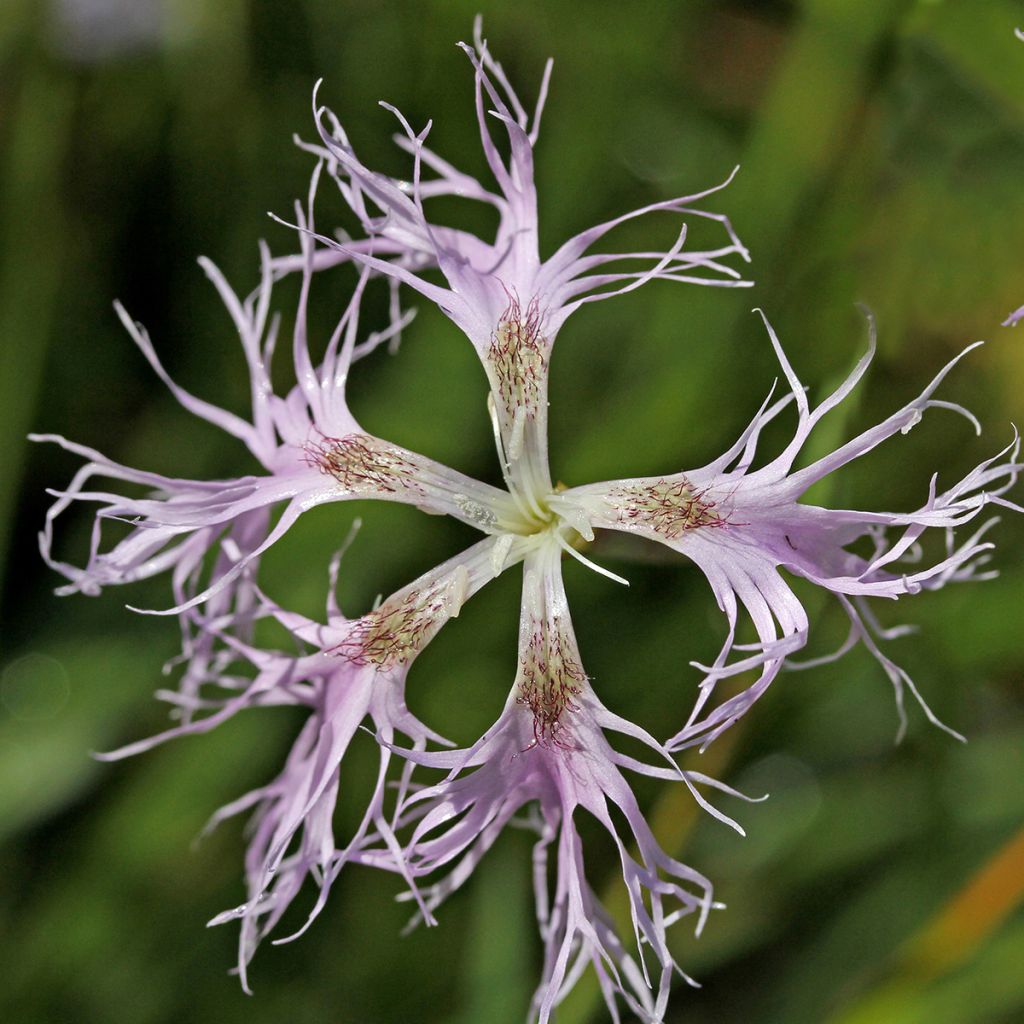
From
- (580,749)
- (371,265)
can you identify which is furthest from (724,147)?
(580,749)

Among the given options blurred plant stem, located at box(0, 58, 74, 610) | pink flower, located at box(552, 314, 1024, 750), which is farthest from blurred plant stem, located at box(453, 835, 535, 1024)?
blurred plant stem, located at box(0, 58, 74, 610)

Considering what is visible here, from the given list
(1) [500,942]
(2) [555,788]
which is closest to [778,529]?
(2) [555,788]

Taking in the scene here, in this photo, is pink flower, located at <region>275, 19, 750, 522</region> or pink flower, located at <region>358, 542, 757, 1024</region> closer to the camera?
pink flower, located at <region>358, 542, 757, 1024</region>

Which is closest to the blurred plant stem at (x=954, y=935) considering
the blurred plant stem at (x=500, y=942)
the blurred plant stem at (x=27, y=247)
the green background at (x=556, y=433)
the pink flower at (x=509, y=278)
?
the green background at (x=556, y=433)

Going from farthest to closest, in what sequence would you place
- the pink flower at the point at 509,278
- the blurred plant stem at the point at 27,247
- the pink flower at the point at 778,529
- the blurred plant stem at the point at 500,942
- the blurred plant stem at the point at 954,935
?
the blurred plant stem at the point at 27,247, the blurred plant stem at the point at 500,942, the blurred plant stem at the point at 954,935, the pink flower at the point at 509,278, the pink flower at the point at 778,529

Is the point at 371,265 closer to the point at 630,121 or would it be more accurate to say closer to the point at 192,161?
the point at 630,121

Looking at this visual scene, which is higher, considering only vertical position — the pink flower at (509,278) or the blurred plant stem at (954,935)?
the pink flower at (509,278)

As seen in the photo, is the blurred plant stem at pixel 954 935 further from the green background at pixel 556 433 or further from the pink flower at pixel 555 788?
the pink flower at pixel 555 788

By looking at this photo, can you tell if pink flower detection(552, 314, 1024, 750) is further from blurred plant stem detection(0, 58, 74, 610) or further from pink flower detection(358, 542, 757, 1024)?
blurred plant stem detection(0, 58, 74, 610)
